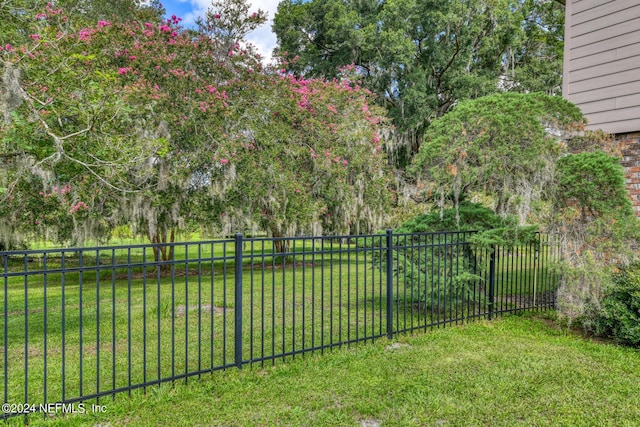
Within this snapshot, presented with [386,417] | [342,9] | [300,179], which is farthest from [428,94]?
[386,417]

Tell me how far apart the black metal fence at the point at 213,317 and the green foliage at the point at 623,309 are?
33.2 inches

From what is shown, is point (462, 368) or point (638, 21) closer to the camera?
point (462, 368)

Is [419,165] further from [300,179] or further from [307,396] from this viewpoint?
[300,179]

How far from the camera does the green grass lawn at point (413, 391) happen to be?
305 cm

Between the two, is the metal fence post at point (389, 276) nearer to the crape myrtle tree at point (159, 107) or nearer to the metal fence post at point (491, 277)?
the metal fence post at point (491, 277)

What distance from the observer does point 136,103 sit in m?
8.11

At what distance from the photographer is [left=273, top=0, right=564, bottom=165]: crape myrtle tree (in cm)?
1400

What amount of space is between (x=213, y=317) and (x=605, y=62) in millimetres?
6563

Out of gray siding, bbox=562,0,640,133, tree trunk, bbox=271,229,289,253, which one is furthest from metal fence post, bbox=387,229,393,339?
gray siding, bbox=562,0,640,133

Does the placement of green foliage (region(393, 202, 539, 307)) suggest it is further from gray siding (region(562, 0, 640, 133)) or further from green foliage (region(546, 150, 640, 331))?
gray siding (region(562, 0, 640, 133))

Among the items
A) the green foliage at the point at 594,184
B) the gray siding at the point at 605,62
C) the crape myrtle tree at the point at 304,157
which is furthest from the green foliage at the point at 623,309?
the crape myrtle tree at the point at 304,157

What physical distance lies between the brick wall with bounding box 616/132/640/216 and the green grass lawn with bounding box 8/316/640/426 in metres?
2.28

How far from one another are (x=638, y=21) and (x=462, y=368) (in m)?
5.41

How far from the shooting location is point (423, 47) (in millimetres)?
14922
